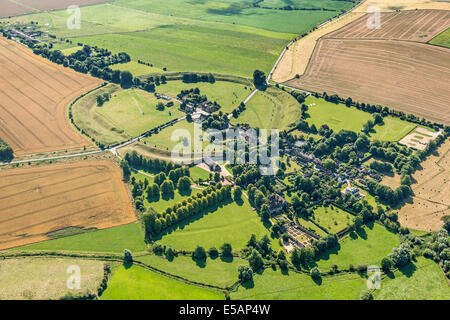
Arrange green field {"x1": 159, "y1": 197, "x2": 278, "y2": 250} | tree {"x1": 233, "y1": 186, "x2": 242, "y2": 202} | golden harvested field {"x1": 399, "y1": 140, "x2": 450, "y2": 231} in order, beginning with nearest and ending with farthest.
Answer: green field {"x1": 159, "y1": 197, "x2": 278, "y2": 250}
golden harvested field {"x1": 399, "y1": 140, "x2": 450, "y2": 231}
tree {"x1": 233, "y1": 186, "x2": 242, "y2": 202}

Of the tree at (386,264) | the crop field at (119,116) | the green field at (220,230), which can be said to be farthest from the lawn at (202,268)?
the crop field at (119,116)

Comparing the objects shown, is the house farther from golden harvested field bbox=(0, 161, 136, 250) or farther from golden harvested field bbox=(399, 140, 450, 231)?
golden harvested field bbox=(0, 161, 136, 250)

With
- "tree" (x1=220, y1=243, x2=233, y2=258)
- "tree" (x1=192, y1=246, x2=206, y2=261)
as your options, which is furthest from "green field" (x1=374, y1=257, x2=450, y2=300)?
"tree" (x1=192, y1=246, x2=206, y2=261)

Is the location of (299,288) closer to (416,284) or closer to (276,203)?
(416,284)

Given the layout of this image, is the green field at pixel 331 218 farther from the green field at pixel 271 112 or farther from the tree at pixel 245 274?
the green field at pixel 271 112

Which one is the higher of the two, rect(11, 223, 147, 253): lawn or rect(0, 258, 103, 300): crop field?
rect(11, 223, 147, 253): lawn

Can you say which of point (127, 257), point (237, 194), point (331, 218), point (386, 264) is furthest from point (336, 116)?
point (127, 257)

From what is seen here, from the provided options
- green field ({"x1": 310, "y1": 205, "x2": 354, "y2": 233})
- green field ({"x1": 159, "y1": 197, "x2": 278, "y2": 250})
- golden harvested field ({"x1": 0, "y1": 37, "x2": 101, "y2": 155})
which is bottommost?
green field ({"x1": 159, "y1": 197, "x2": 278, "y2": 250})
